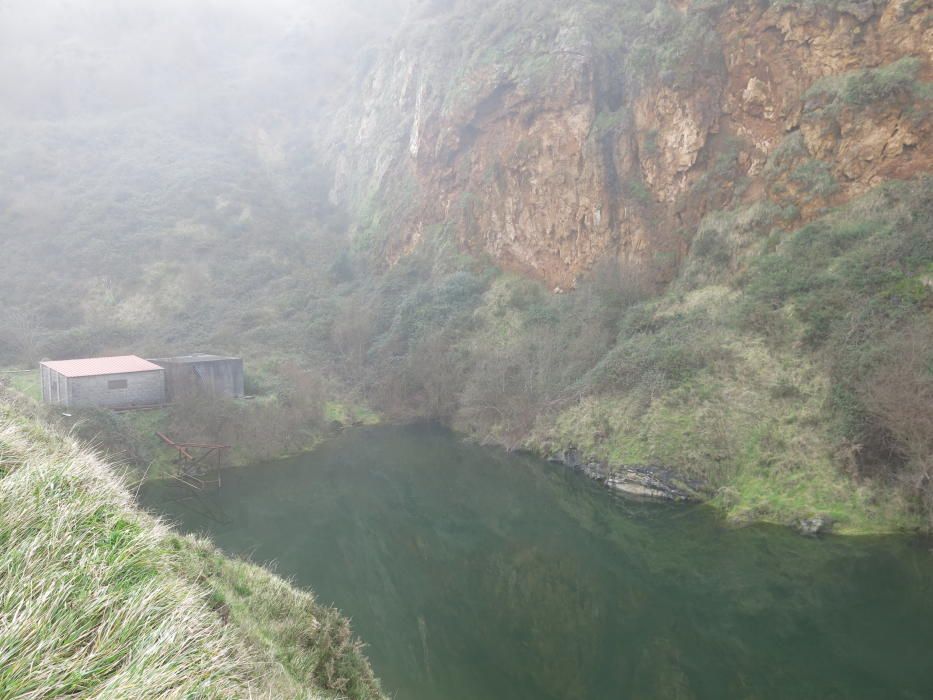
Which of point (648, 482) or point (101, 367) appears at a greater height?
point (101, 367)

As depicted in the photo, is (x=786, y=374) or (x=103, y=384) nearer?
(x=786, y=374)

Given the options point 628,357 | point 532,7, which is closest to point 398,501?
point 628,357

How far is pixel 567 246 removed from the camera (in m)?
40.8

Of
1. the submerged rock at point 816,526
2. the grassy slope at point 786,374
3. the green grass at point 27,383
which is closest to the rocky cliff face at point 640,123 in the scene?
the grassy slope at point 786,374

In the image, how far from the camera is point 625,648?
13.6 metres

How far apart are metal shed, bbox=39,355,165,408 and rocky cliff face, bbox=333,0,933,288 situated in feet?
78.0

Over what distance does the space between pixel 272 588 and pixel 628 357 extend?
21.1 m

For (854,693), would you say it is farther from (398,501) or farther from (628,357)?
(628,357)

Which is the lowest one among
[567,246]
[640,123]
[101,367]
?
[101,367]

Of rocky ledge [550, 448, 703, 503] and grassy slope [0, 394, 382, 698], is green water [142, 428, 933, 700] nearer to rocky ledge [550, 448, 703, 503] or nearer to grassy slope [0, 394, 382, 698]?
rocky ledge [550, 448, 703, 503]

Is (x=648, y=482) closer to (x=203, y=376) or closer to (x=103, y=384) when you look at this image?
(x=203, y=376)

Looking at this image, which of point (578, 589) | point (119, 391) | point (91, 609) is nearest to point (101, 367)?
point (119, 391)

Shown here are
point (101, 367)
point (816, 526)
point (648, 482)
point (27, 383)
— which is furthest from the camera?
point (27, 383)

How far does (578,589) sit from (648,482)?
8627 millimetres
